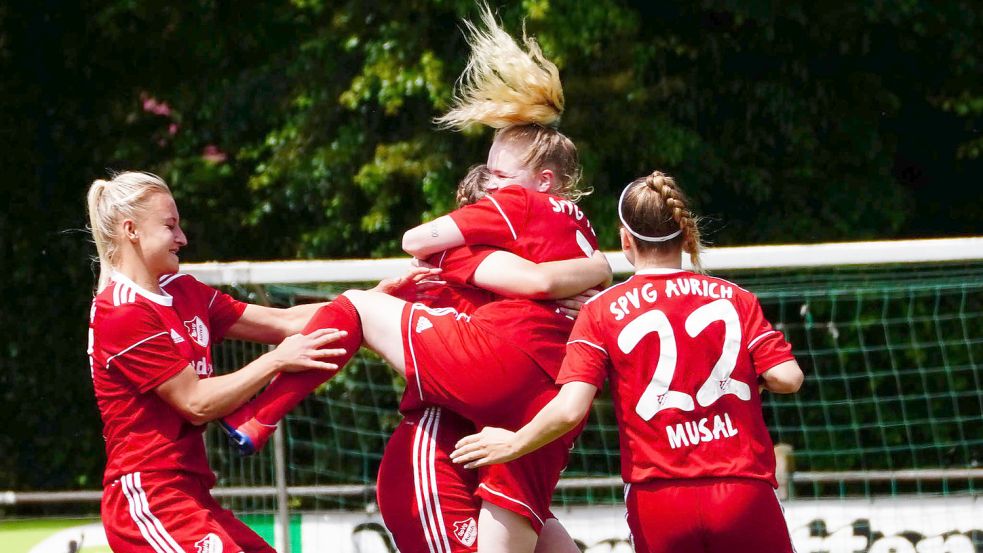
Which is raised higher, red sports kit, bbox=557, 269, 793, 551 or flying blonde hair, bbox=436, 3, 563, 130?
flying blonde hair, bbox=436, 3, 563, 130

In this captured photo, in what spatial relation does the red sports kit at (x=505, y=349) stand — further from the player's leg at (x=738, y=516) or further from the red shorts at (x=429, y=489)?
the player's leg at (x=738, y=516)

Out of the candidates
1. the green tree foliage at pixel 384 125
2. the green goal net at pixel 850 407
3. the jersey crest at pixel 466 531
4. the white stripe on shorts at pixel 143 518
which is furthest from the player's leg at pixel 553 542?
the green tree foliage at pixel 384 125

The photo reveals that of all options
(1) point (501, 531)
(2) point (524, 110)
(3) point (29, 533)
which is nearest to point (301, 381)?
(1) point (501, 531)

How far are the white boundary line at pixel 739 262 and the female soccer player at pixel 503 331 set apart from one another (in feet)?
5.45

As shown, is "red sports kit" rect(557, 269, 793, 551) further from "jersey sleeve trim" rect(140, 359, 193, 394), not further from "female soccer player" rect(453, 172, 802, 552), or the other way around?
"jersey sleeve trim" rect(140, 359, 193, 394)

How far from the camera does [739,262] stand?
19.0 ft

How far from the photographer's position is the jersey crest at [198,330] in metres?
3.99

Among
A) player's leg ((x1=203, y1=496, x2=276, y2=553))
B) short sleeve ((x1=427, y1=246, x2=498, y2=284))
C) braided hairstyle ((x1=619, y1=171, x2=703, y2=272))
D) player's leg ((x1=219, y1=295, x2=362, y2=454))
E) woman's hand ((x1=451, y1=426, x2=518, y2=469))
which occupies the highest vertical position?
braided hairstyle ((x1=619, y1=171, x2=703, y2=272))

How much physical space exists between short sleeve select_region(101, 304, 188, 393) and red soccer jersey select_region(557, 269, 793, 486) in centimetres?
113

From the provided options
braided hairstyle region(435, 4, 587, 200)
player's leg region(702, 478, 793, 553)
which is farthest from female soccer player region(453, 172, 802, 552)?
braided hairstyle region(435, 4, 587, 200)

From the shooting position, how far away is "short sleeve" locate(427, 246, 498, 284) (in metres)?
3.87

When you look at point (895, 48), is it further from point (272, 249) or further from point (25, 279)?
point (25, 279)

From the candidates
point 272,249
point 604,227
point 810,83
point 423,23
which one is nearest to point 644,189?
point 604,227

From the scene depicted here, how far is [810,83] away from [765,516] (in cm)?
940
